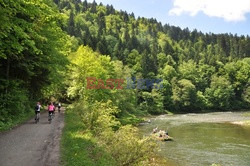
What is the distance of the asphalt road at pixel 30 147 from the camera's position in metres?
12.4

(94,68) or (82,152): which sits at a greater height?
(94,68)

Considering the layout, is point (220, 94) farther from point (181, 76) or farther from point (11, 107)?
point (11, 107)

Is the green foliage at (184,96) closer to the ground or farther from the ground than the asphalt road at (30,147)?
farther from the ground

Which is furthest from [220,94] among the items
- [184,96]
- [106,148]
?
[106,148]

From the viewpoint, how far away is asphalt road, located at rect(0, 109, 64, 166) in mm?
12357

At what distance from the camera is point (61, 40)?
3212cm

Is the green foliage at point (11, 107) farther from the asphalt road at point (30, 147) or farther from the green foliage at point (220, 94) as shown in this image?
the green foliage at point (220, 94)

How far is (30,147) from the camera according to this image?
48.8 ft

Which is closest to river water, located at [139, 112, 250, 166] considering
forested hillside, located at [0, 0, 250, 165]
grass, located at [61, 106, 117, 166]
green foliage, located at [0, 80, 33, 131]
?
forested hillside, located at [0, 0, 250, 165]

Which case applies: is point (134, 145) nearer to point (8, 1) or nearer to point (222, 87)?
point (8, 1)

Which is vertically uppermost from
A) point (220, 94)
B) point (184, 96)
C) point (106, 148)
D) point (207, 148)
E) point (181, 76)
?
point (181, 76)

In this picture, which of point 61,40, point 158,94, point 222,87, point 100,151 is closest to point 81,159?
point 100,151

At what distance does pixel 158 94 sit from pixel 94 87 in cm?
5272

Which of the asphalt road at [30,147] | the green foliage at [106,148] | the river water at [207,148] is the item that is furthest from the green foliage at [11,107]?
the river water at [207,148]
